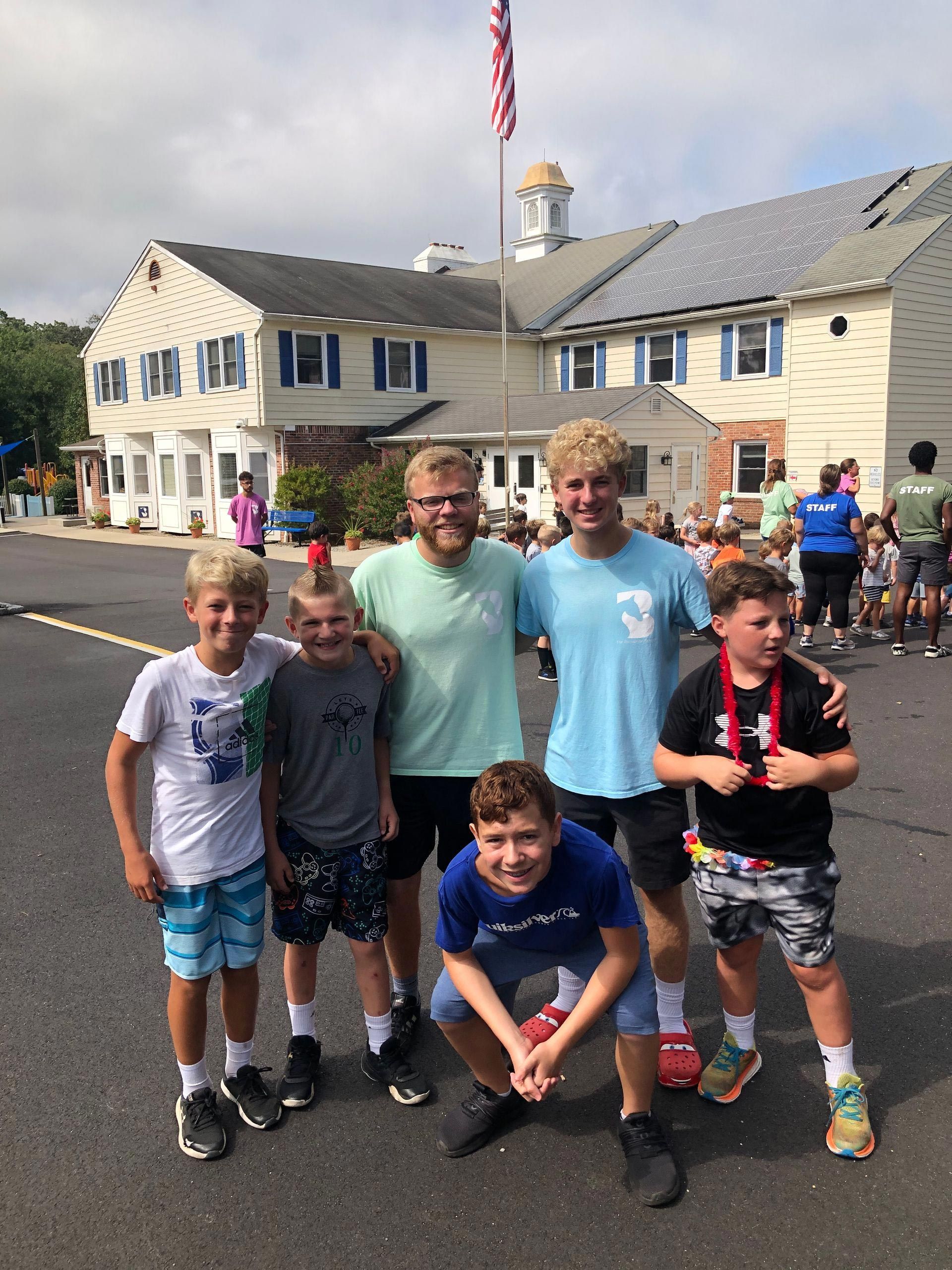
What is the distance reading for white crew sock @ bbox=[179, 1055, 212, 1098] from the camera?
2.84 m

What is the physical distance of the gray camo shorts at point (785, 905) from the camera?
271 centimetres

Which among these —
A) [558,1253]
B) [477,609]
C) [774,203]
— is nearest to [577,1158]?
[558,1253]

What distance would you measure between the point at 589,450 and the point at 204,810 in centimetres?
156

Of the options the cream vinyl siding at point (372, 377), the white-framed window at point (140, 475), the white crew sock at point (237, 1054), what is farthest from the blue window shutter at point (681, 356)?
the white crew sock at point (237, 1054)

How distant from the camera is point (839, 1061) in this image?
2.76 m

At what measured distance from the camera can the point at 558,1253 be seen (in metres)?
2.37

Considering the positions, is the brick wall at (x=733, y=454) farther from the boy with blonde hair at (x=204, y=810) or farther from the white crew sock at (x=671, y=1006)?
the boy with blonde hair at (x=204, y=810)

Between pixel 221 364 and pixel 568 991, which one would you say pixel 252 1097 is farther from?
pixel 221 364

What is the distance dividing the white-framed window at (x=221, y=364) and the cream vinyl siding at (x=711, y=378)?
9427 millimetres

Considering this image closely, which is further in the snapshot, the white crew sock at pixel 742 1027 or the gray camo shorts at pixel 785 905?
the white crew sock at pixel 742 1027

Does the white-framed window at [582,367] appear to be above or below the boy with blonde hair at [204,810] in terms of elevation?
above

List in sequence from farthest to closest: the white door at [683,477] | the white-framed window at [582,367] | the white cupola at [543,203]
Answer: the white cupola at [543,203] → the white-framed window at [582,367] → the white door at [683,477]

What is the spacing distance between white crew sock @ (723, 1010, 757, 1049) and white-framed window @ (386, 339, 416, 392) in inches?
1026

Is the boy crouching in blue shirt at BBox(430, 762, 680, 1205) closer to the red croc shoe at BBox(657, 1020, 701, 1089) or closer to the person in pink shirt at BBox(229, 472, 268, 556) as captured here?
the red croc shoe at BBox(657, 1020, 701, 1089)
